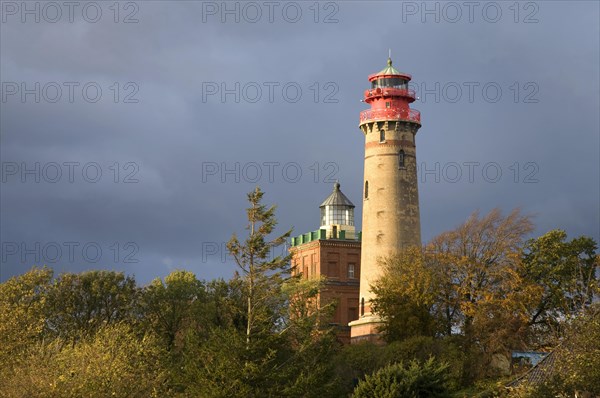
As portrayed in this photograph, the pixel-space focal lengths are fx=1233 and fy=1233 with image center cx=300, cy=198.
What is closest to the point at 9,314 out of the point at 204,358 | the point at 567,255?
the point at 204,358

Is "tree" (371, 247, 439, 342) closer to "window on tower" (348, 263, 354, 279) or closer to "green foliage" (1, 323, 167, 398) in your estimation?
"green foliage" (1, 323, 167, 398)

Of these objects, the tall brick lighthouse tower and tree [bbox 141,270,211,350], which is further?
the tall brick lighthouse tower

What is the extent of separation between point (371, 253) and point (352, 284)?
2030 cm

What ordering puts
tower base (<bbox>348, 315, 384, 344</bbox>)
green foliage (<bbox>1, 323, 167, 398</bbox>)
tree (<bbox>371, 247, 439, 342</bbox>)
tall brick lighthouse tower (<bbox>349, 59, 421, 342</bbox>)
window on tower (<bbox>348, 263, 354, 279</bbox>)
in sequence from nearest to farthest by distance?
green foliage (<bbox>1, 323, 167, 398</bbox>)
tree (<bbox>371, 247, 439, 342</bbox>)
tower base (<bbox>348, 315, 384, 344</bbox>)
tall brick lighthouse tower (<bbox>349, 59, 421, 342</bbox>)
window on tower (<bbox>348, 263, 354, 279</bbox>)

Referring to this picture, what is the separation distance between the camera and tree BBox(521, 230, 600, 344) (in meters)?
85.3

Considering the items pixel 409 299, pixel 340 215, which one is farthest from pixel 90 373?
pixel 340 215

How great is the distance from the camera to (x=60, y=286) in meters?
86.9

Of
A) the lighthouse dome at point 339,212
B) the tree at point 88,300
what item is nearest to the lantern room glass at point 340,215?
the lighthouse dome at point 339,212

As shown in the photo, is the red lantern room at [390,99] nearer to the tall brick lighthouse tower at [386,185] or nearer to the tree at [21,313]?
the tall brick lighthouse tower at [386,185]

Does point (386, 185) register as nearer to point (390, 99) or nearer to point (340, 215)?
point (390, 99)

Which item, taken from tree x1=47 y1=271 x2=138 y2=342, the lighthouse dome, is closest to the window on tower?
the lighthouse dome

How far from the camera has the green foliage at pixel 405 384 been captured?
61844 millimetres

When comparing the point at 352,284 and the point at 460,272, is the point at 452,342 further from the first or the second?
the point at 352,284

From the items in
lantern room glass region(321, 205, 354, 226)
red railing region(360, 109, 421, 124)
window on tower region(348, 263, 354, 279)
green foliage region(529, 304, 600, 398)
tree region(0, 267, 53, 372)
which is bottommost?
green foliage region(529, 304, 600, 398)
